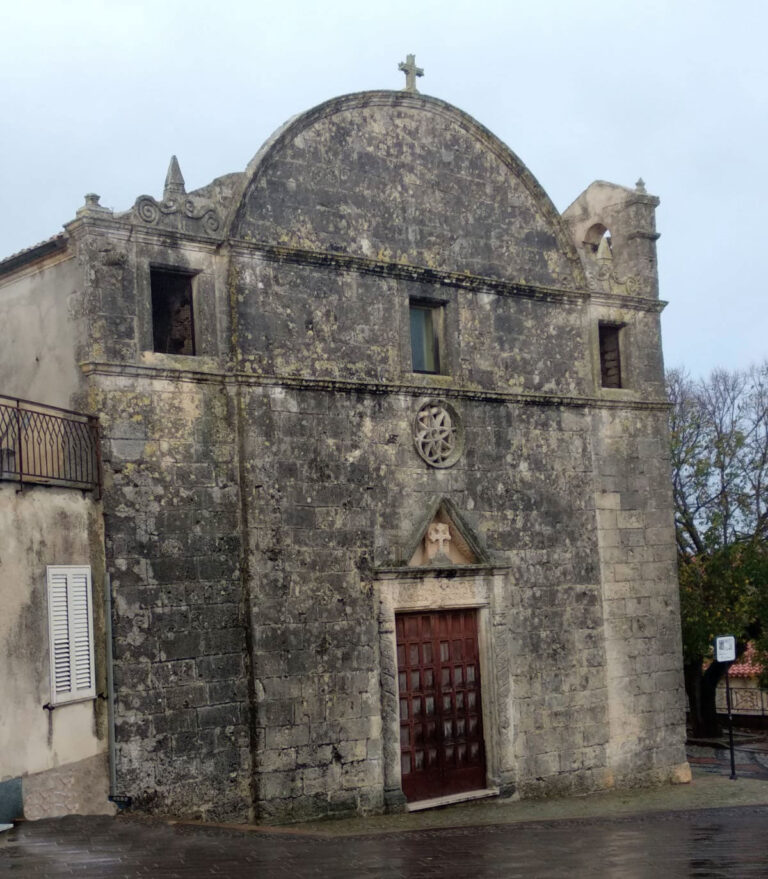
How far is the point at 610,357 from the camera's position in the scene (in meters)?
17.4

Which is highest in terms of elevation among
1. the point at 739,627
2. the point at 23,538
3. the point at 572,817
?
the point at 23,538

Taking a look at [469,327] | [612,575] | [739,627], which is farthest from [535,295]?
[739,627]

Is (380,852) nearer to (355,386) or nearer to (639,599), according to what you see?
(355,386)

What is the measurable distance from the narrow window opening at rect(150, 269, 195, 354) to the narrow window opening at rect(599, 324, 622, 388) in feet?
21.1

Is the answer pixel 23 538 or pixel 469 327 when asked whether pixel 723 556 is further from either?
pixel 23 538

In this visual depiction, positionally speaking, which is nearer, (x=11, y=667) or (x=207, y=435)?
(x=11, y=667)

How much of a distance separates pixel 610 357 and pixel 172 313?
6718 millimetres

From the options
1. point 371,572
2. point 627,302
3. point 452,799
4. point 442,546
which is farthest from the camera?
point 627,302

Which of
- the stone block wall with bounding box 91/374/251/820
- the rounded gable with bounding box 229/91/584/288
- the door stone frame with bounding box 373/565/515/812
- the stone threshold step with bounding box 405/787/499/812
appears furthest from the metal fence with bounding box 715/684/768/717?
the stone block wall with bounding box 91/374/251/820

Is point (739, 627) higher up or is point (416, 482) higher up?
point (416, 482)

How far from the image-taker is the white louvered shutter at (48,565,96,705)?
11.5m

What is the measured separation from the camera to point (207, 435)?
1321cm

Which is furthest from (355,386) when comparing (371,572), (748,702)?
(748,702)

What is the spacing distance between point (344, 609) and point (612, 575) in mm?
4359
